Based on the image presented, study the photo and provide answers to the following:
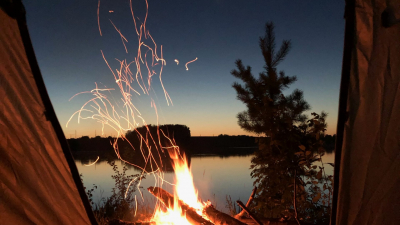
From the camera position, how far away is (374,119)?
1324 mm

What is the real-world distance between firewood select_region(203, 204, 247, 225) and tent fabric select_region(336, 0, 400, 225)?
5.42ft

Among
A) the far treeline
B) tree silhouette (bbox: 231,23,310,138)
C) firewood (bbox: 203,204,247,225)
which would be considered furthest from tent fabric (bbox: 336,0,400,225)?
the far treeline

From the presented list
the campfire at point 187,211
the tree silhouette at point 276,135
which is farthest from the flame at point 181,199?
the tree silhouette at point 276,135

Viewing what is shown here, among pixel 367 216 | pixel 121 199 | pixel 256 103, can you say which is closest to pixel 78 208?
pixel 367 216

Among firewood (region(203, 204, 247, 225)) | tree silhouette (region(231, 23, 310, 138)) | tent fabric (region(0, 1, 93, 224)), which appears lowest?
firewood (region(203, 204, 247, 225))

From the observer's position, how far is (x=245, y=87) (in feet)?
15.8

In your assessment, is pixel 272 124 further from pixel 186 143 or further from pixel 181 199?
pixel 186 143

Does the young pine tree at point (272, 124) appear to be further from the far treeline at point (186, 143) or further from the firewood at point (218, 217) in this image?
Result: the far treeline at point (186, 143)

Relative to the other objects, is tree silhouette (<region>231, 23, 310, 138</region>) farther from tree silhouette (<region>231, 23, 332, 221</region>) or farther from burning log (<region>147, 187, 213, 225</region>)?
burning log (<region>147, 187, 213, 225</region>)

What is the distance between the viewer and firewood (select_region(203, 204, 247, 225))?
2871mm

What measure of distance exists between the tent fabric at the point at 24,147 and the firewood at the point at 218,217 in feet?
5.71

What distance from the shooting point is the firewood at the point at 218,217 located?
2.87 m

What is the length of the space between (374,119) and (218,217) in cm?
219

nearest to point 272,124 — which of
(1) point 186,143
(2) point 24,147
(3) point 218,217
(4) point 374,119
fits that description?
(3) point 218,217
